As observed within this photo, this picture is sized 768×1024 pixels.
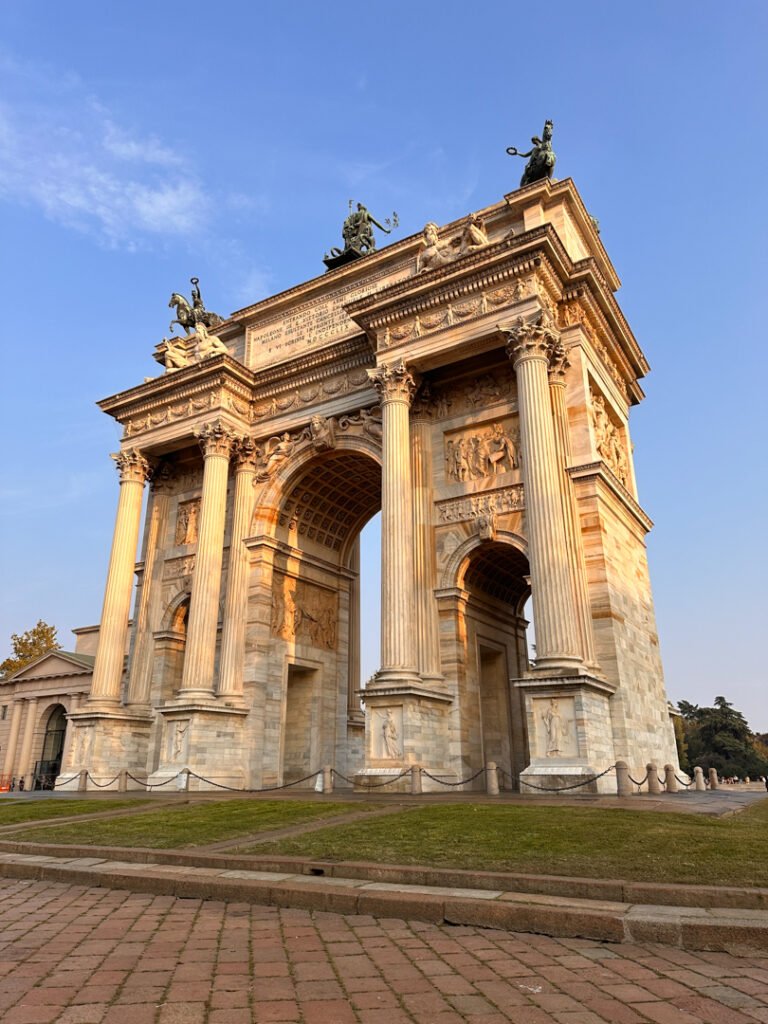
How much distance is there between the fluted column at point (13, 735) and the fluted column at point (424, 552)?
1607 inches

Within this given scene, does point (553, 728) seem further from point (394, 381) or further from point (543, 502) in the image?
point (394, 381)

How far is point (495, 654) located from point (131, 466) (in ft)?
58.3

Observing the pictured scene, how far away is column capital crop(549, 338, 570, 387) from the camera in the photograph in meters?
22.8

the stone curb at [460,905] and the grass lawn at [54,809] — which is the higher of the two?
the grass lawn at [54,809]

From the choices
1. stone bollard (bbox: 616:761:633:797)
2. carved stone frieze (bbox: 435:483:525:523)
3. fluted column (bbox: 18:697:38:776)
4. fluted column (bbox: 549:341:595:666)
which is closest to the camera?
stone bollard (bbox: 616:761:633:797)

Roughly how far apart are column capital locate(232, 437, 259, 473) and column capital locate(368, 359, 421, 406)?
7709mm

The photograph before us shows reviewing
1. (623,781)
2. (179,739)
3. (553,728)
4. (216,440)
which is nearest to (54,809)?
(179,739)

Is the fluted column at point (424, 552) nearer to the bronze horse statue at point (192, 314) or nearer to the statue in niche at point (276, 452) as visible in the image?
the statue in niche at point (276, 452)

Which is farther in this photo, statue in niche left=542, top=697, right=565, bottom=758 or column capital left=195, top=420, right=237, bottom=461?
column capital left=195, top=420, right=237, bottom=461

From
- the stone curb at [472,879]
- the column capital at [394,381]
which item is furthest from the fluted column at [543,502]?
the stone curb at [472,879]

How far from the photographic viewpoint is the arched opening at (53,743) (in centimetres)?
4834

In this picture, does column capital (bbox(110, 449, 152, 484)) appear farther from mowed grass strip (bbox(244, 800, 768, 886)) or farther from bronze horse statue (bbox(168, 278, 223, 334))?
mowed grass strip (bbox(244, 800, 768, 886))

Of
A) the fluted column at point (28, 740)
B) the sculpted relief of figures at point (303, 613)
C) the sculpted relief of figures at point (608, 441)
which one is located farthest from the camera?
the fluted column at point (28, 740)

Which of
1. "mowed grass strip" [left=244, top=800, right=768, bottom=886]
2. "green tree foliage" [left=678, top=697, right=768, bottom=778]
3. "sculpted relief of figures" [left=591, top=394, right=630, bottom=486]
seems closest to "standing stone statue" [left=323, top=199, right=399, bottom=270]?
"sculpted relief of figures" [left=591, top=394, right=630, bottom=486]
